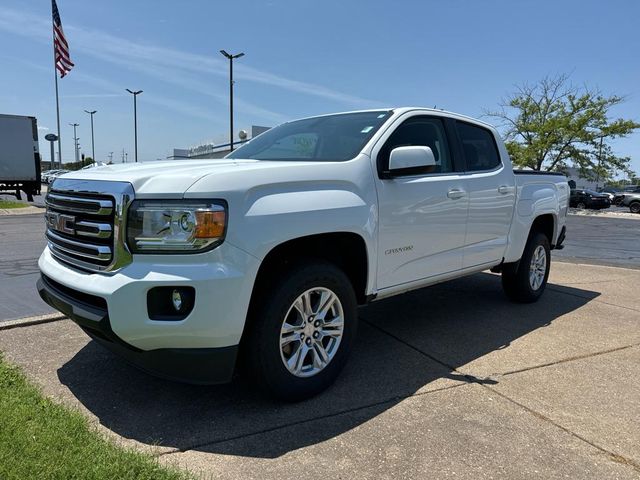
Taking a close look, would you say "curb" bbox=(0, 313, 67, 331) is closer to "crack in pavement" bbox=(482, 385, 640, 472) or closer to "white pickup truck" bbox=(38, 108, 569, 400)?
"white pickup truck" bbox=(38, 108, 569, 400)

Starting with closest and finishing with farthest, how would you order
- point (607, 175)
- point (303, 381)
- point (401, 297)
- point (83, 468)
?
1. point (83, 468)
2. point (303, 381)
3. point (401, 297)
4. point (607, 175)

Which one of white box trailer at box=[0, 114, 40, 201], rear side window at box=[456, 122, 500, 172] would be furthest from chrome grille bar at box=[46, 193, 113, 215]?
white box trailer at box=[0, 114, 40, 201]

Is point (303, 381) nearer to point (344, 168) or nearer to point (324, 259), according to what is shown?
point (324, 259)

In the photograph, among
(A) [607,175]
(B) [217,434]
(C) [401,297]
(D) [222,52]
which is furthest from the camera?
(A) [607,175]

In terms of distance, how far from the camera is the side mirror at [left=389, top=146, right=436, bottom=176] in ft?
11.5

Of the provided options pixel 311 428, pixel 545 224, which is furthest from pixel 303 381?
pixel 545 224

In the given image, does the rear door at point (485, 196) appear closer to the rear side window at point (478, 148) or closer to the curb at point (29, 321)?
the rear side window at point (478, 148)

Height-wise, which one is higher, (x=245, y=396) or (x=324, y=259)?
(x=324, y=259)

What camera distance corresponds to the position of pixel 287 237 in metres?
2.92

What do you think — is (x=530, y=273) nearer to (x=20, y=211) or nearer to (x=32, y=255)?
(x=32, y=255)

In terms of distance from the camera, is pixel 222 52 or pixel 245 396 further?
pixel 222 52

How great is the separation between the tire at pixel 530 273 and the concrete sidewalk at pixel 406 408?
84cm

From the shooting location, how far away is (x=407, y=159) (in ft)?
11.5

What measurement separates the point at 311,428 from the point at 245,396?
58 cm
